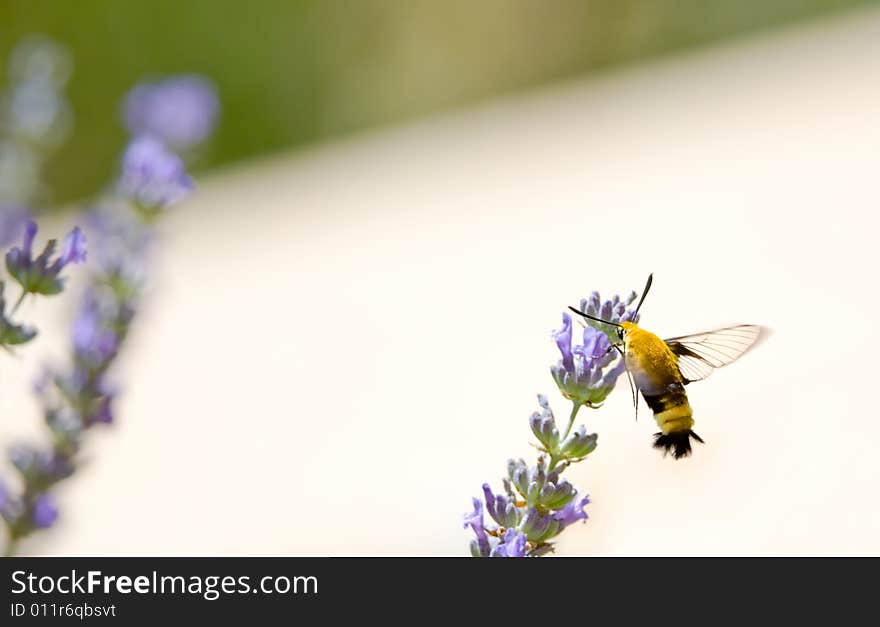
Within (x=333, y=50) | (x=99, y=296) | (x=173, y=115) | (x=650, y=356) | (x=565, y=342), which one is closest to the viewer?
(x=565, y=342)

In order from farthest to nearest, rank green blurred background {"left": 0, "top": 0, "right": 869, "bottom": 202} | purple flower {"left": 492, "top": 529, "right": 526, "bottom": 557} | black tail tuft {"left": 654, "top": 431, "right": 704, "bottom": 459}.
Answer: green blurred background {"left": 0, "top": 0, "right": 869, "bottom": 202}, black tail tuft {"left": 654, "top": 431, "right": 704, "bottom": 459}, purple flower {"left": 492, "top": 529, "right": 526, "bottom": 557}

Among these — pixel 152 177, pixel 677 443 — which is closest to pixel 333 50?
pixel 152 177

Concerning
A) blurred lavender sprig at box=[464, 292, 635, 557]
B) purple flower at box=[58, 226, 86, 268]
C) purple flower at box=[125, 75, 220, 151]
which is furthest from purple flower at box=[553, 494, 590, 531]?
purple flower at box=[125, 75, 220, 151]

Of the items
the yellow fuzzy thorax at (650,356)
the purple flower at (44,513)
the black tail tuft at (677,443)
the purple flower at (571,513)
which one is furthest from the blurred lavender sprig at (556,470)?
the purple flower at (44,513)

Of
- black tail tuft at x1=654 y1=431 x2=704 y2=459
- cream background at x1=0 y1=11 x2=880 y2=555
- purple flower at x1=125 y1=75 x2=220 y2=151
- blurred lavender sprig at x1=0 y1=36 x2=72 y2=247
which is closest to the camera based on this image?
black tail tuft at x1=654 y1=431 x2=704 y2=459

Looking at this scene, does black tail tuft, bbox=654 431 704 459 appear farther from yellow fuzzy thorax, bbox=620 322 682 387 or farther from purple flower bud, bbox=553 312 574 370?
purple flower bud, bbox=553 312 574 370

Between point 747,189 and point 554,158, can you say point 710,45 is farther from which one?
point 747,189

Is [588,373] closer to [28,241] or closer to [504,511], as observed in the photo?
[504,511]
